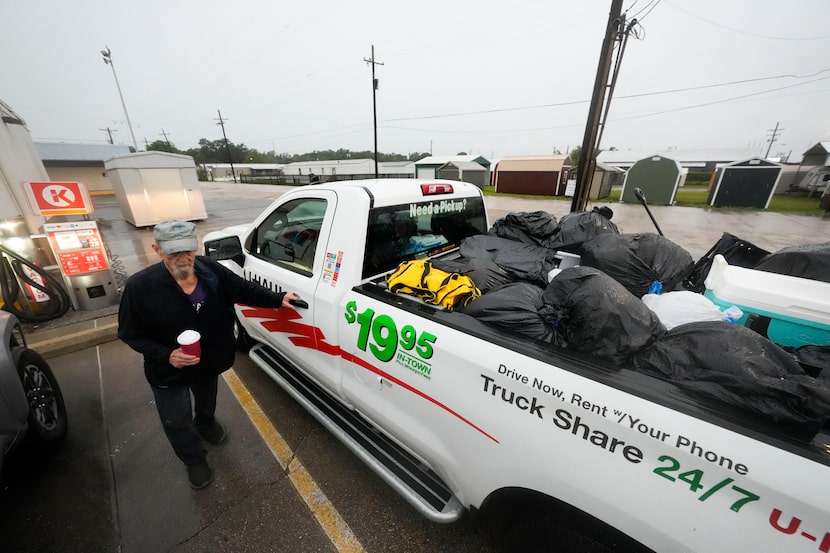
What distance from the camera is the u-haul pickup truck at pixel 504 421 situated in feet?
3.06

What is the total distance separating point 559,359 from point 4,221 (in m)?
6.71

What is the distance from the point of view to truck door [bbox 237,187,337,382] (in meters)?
2.28

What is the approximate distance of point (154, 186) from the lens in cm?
1145

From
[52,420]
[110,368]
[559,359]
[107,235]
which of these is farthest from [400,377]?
[107,235]

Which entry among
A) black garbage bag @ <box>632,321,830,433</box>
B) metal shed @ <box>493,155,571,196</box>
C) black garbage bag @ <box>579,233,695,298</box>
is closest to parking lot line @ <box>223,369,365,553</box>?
black garbage bag @ <box>632,321,830,433</box>

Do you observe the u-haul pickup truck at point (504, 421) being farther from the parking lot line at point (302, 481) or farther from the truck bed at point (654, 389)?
the parking lot line at point (302, 481)

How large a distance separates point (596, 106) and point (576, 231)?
5281 mm

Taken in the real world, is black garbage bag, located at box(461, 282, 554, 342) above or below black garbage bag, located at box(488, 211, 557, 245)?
below

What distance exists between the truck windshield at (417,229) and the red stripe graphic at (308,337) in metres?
0.55

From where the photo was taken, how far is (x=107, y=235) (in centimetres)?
1052

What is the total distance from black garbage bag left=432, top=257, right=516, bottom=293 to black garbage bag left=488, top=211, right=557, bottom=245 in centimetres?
68

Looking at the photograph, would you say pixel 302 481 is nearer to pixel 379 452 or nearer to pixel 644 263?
pixel 379 452

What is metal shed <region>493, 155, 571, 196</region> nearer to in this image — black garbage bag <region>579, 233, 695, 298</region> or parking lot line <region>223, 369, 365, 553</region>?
black garbage bag <region>579, 233, 695, 298</region>

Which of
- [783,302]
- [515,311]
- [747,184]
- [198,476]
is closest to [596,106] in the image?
[783,302]
